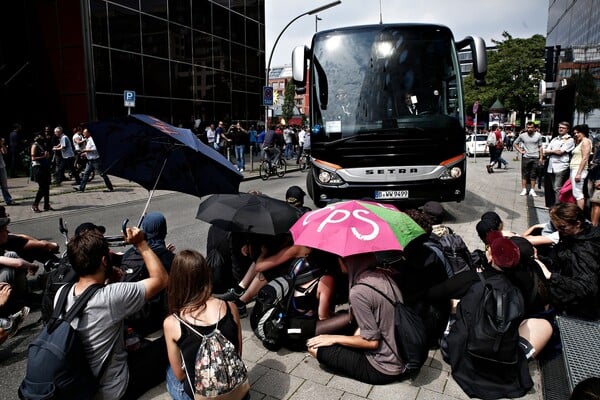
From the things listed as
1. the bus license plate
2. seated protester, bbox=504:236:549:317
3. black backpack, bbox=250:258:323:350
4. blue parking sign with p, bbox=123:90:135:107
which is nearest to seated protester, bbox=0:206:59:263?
black backpack, bbox=250:258:323:350

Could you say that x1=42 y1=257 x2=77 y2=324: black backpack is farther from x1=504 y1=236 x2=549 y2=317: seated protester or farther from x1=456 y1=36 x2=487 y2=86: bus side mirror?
x1=456 y1=36 x2=487 y2=86: bus side mirror

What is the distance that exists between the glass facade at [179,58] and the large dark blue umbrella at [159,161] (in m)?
17.2

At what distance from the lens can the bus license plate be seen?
791 centimetres

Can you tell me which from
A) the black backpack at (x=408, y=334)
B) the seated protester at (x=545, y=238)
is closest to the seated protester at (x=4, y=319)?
the black backpack at (x=408, y=334)

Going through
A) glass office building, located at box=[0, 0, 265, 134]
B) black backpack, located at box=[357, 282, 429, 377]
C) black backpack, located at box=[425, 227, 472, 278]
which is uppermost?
glass office building, located at box=[0, 0, 265, 134]

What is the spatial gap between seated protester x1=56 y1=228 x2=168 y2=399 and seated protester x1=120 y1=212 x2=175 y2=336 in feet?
2.83

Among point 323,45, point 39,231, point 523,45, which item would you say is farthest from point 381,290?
point 523,45

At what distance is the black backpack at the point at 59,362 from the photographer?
251 cm

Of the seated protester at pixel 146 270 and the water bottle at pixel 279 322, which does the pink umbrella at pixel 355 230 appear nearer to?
the water bottle at pixel 279 322

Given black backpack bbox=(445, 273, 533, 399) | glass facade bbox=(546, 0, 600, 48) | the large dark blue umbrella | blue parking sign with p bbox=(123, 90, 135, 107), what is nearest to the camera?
black backpack bbox=(445, 273, 533, 399)

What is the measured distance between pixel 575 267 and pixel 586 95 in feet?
55.3

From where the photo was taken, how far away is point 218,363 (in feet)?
8.36

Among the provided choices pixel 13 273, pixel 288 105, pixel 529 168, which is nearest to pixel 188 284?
pixel 13 273

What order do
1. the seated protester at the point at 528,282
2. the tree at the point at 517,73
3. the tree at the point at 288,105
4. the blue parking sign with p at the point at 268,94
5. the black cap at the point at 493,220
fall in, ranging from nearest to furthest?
the seated protester at the point at 528,282 → the black cap at the point at 493,220 → the blue parking sign with p at the point at 268,94 → the tree at the point at 517,73 → the tree at the point at 288,105
